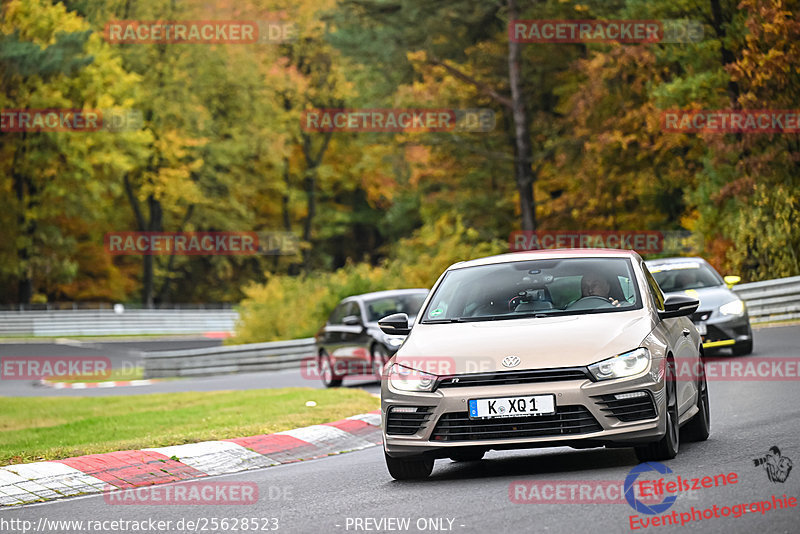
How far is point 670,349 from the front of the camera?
934 centimetres

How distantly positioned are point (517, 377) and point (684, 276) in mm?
12151

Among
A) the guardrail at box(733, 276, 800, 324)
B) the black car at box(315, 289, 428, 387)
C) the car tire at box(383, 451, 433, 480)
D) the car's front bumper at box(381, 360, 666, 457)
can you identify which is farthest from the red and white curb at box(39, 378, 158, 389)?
the car's front bumper at box(381, 360, 666, 457)

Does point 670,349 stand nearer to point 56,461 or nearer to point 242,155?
point 56,461

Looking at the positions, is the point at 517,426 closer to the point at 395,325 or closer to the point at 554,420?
the point at 554,420

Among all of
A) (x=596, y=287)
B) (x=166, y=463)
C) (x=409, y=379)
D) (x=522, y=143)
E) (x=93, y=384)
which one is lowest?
(x=93, y=384)

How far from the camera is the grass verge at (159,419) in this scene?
1284 cm

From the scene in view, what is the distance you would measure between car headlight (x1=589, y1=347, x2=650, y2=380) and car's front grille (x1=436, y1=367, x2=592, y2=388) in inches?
3.1

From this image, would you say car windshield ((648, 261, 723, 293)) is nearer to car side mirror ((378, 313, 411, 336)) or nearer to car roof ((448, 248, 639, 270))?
Result: car roof ((448, 248, 639, 270))

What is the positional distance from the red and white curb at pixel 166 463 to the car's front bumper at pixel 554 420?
3.11m

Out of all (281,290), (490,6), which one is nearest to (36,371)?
(281,290)

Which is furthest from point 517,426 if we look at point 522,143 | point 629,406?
point 522,143

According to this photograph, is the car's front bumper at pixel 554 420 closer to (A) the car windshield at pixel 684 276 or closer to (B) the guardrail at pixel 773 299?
(A) the car windshield at pixel 684 276

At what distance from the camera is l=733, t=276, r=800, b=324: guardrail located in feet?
89.6

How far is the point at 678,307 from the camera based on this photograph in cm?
982
